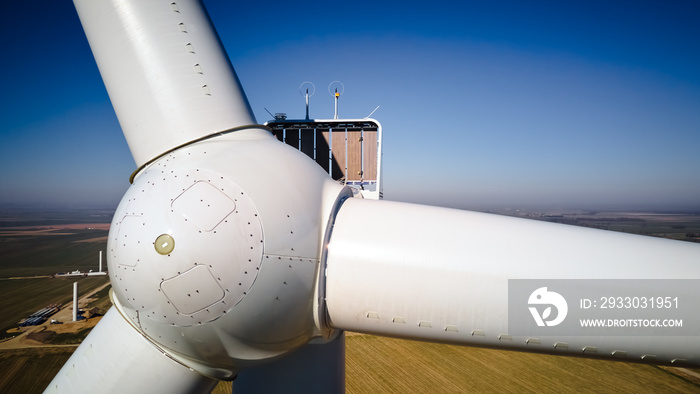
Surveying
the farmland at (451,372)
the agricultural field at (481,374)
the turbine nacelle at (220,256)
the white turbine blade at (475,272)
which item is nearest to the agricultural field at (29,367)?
the farmland at (451,372)

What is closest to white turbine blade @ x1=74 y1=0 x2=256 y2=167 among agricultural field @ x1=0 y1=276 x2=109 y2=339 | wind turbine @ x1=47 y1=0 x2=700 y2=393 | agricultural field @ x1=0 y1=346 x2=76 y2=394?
wind turbine @ x1=47 y1=0 x2=700 y2=393

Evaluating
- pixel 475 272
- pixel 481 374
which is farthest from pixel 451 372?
pixel 475 272

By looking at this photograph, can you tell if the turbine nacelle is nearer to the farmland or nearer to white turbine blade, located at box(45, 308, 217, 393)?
white turbine blade, located at box(45, 308, 217, 393)

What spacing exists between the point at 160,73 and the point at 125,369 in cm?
294

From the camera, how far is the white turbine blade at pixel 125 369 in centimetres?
297

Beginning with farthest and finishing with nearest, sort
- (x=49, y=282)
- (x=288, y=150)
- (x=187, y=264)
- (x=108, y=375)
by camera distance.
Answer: (x=49, y=282) < (x=288, y=150) < (x=108, y=375) < (x=187, y=264)

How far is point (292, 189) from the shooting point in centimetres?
283

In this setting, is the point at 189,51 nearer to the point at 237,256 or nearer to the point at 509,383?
the point at 237,256

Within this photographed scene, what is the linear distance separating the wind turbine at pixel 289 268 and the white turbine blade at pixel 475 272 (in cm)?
1

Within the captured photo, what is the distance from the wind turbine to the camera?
2.54 meters

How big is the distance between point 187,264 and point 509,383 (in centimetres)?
2231

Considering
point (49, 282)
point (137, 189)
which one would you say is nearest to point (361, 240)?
point (137, 189)

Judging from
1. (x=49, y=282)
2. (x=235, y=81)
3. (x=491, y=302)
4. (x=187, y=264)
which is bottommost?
(x=49, y=282)

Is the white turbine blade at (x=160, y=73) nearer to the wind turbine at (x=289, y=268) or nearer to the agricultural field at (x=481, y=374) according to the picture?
the wind turbine at (x=289, y=268)
